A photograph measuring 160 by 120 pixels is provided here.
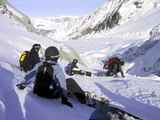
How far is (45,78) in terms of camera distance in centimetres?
1011

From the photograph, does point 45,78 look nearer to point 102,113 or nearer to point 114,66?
point 102,113

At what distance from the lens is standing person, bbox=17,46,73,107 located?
10117mm

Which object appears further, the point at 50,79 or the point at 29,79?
the point at 29,79

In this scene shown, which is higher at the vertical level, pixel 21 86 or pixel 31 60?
pixel 31 60

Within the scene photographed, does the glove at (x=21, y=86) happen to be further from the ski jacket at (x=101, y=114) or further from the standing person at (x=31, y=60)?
the standing person at (x=31, y=60)

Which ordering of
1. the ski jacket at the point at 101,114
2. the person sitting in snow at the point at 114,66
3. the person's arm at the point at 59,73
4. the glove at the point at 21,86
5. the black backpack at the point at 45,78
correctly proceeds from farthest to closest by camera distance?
the person sitting in snow at the point at 114,66
the glove at the point at 21,86
the person's arm at the point at 59,73
the black backpack at the point at 45,78
the ski jacket at the point at 101,114

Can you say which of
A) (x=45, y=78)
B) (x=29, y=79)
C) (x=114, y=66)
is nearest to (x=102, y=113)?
(x=45, y=78)

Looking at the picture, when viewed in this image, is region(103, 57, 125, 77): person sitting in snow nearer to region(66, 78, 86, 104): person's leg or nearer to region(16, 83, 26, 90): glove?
region(66, 78, 86, 104): person's leg

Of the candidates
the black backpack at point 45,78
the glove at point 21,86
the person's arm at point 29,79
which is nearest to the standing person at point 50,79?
the black backpack at point 45,78

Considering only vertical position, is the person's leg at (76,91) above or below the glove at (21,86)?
below

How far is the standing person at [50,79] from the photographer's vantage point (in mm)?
10117

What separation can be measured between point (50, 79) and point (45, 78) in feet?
0.39

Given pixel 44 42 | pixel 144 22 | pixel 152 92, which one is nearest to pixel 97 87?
pixel 152 92

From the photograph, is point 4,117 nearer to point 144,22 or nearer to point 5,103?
point 5,103
